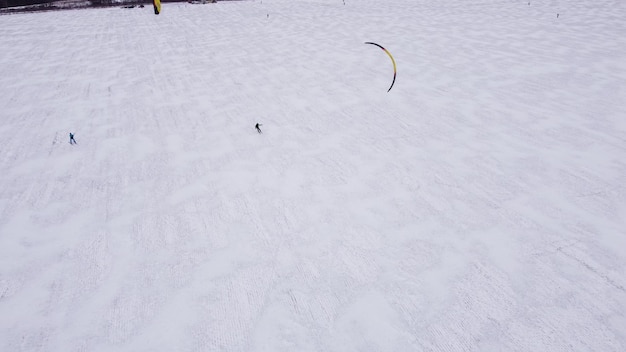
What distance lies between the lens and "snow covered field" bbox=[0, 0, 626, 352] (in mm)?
2080

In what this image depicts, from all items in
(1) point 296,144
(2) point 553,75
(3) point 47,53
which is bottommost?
(1) point 296,144

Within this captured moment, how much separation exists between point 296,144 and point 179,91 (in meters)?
2.71

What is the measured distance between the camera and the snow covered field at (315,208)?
6.82 ft

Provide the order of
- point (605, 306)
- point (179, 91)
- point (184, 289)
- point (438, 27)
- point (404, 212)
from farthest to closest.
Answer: point (438, 27), point (179, 91), point (404, 212), point (184, 289), point (605, 306)

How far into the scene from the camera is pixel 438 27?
1022 centimetres

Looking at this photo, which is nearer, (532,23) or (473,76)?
(473,76)

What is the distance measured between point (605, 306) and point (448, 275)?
3.00 feet

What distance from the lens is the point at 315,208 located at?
301 cm

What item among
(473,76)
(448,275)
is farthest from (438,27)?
(448,275)

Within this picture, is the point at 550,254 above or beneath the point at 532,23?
beneath

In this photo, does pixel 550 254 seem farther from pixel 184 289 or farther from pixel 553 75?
pixel 553 75

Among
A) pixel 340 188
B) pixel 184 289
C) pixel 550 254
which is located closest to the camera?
pixel 184 289

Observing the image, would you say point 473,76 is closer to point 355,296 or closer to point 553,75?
point 553,75

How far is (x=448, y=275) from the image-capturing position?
2367mm
